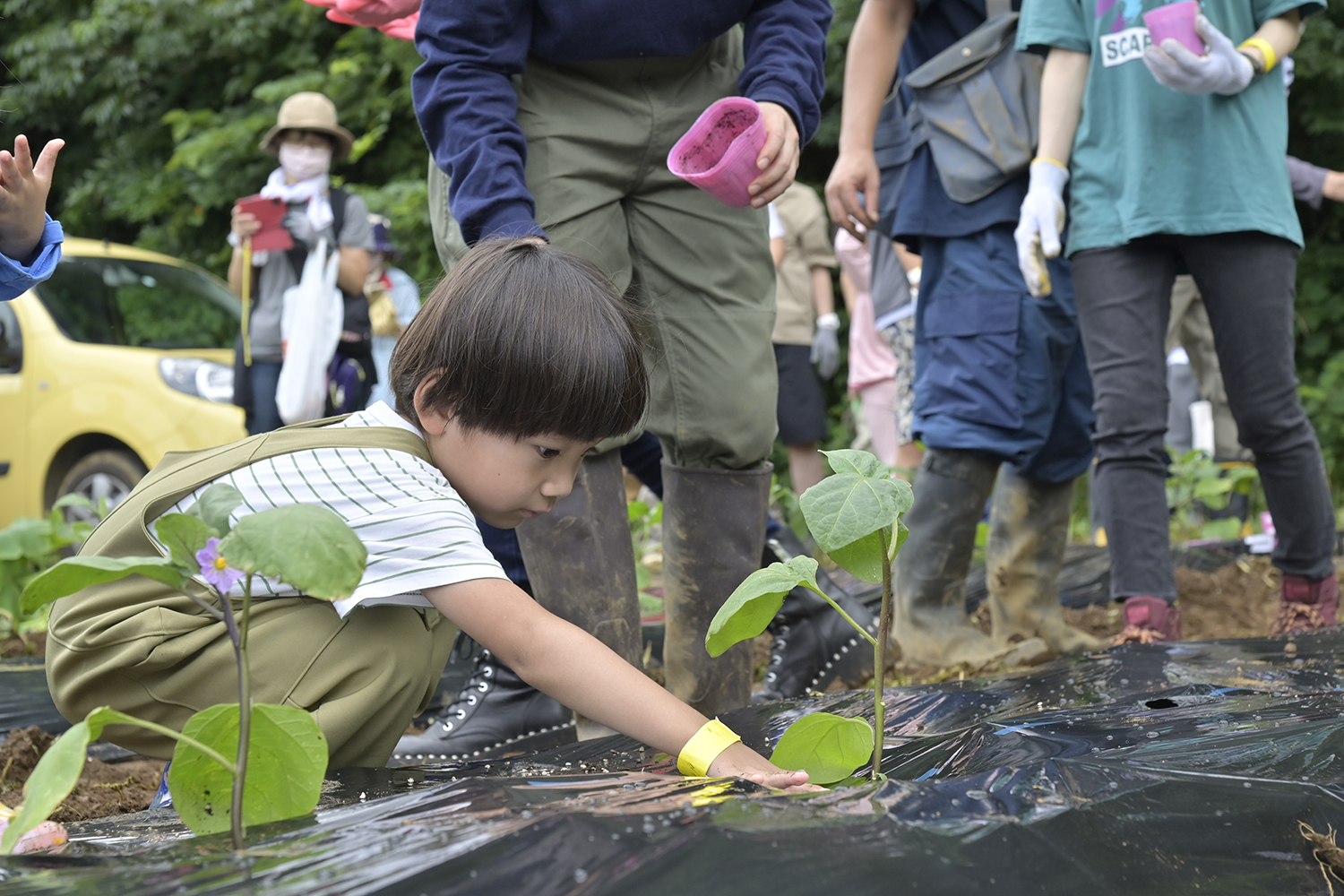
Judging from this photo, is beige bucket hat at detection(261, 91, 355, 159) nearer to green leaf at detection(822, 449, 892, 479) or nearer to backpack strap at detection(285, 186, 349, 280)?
backpack strap at detection(285, 186, 349, 280)

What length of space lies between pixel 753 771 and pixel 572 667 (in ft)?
0.65

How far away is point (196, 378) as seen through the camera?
5.54 meters

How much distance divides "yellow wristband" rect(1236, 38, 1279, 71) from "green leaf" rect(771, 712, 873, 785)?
1604mm

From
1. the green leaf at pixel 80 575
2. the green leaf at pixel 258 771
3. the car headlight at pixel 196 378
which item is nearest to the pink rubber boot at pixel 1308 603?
the green leaf at pixel 258 771

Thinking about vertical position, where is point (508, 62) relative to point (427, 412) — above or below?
above

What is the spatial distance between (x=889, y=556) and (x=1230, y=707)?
505mm

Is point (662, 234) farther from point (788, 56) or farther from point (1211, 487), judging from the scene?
point (1211, 487)

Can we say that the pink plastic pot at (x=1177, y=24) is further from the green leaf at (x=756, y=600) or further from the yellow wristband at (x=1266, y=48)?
the green leaf at (x=756, y=600)

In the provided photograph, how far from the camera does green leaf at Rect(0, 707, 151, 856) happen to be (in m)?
0.75

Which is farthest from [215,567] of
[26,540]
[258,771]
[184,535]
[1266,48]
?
[26,540]

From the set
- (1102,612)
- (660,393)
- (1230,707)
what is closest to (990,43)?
(660,393)

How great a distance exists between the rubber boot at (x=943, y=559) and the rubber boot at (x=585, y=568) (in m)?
0.86

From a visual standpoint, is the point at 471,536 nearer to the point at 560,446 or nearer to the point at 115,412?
the point at 560,446

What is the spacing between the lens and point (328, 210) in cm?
453
